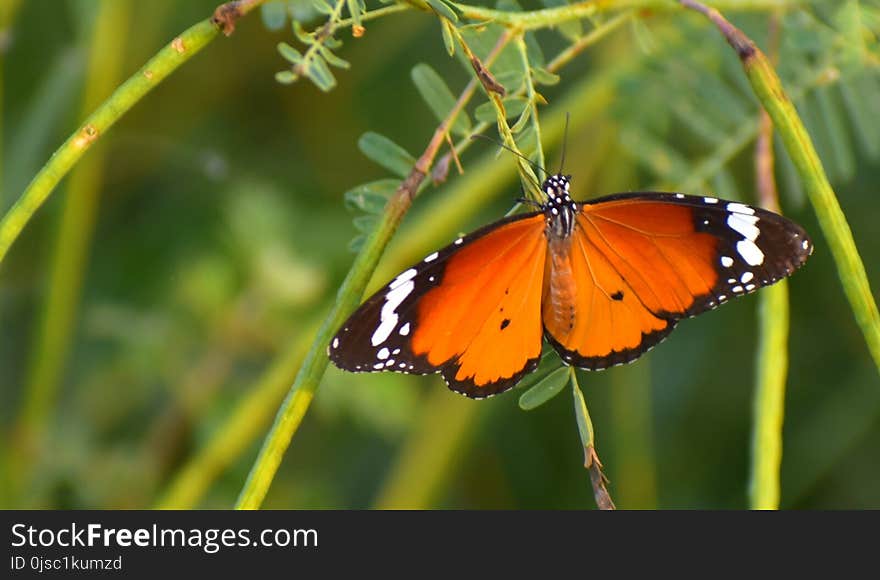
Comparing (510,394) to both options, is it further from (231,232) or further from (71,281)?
(71,281)

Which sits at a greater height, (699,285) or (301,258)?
(301,258)

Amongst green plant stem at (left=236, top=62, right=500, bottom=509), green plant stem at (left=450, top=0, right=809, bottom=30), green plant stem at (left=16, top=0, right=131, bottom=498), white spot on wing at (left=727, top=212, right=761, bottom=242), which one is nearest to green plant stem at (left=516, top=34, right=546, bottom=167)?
green plant stem at (left=450, top=0, right=809, bottom=30)

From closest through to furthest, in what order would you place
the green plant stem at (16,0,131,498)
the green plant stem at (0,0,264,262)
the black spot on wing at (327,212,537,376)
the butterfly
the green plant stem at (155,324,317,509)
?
1. the green plant stem at (0,0,264,262)
2. the black spot on wing at (327,212,537,376)
3. the butterfly
4. the green plant stem at (155,324,317,509)
5. the green plant stem at (16,0,131,498)

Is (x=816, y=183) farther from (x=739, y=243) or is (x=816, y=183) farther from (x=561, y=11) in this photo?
(x=561, y=11)

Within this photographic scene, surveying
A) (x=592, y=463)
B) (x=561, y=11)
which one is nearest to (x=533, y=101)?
(x=561, y=11)

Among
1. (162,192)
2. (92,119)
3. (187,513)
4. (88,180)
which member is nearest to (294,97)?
(162,192)

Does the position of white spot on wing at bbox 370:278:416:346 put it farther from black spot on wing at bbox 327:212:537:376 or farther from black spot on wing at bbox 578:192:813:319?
black spot on wing at bbox 578:192:813:319
